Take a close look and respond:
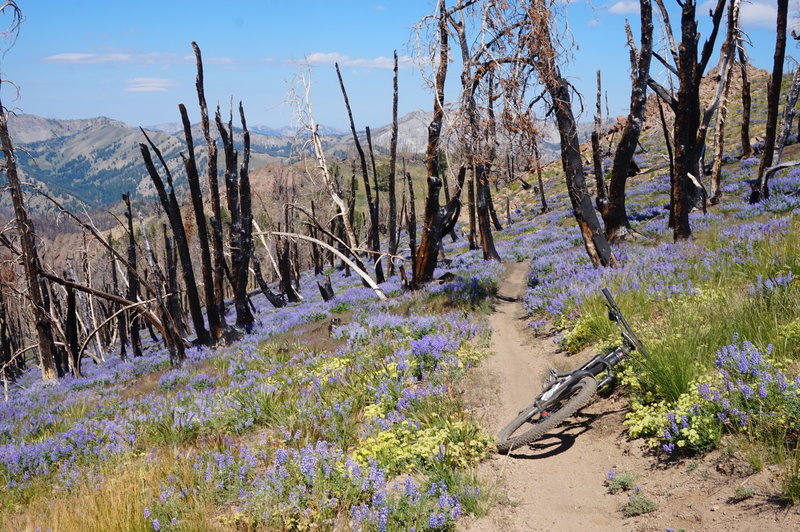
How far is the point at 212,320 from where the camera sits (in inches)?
704

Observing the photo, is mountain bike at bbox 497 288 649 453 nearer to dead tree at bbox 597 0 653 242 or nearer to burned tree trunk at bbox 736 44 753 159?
dead tree at bbox 597 0 653 242

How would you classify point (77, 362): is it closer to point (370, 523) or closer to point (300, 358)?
point (300, 358)

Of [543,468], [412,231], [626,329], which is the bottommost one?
[543,468]

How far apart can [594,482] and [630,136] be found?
1080 cm

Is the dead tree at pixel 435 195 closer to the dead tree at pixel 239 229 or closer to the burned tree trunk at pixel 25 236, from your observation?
the dead tree at pixel 239 229

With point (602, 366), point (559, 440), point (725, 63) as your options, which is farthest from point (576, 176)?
point (725, 63)

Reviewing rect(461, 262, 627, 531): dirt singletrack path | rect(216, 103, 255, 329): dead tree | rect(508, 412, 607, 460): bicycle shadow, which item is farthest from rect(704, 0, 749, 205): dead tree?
rect(216, 103, 255, 329): dead tree

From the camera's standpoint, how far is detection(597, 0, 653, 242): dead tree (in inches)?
489

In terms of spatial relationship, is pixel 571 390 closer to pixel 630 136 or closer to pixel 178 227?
pixel 630 136

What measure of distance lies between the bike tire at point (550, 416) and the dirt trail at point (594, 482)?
0.75 feet

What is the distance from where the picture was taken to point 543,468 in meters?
5.98

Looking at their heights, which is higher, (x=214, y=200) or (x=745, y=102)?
(x=745, y=102)

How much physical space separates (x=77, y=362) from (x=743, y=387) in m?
19.8

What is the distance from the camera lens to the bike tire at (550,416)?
5.92 meters
